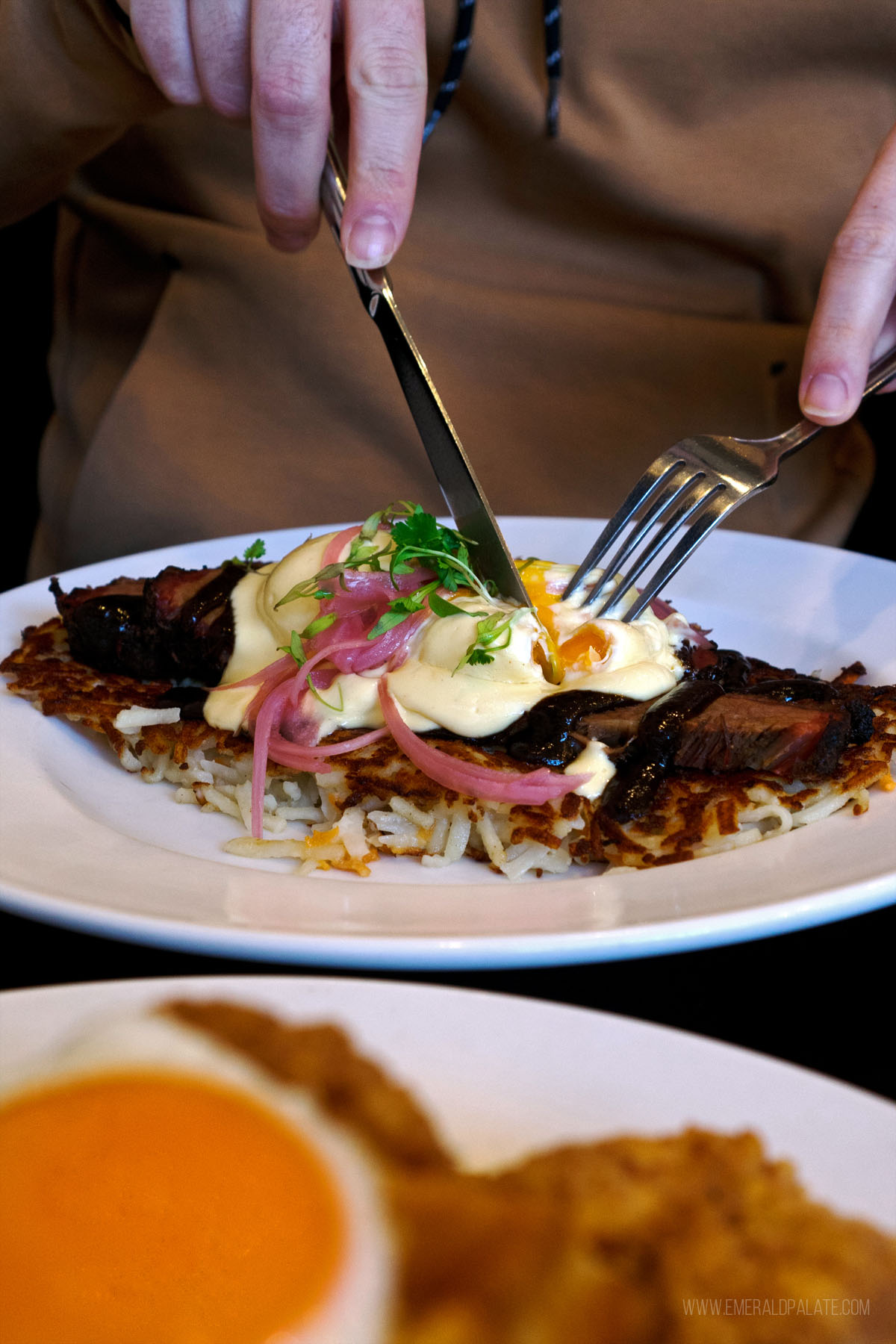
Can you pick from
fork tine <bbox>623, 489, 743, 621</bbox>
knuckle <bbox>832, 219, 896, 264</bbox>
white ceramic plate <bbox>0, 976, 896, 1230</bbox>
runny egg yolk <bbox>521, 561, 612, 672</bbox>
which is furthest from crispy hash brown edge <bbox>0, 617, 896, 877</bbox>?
white ceramic plate <bbox>0, 976, 896, 1230</bbox>

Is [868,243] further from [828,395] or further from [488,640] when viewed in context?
[488,640]

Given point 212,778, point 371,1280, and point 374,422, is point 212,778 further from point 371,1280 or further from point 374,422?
point 374,422

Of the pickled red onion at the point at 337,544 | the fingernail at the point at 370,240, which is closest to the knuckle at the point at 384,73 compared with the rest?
the fingernail at the point at 370,240

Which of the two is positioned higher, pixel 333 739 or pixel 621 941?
pixel 621 941

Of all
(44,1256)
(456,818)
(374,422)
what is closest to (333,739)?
(456,818)

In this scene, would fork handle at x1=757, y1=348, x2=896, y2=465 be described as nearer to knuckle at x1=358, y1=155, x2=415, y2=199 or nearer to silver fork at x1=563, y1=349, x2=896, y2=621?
silver fork at x1=563, y1=349, x2=896, y2=621

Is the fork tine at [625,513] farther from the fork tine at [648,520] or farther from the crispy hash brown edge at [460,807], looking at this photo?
the crispy hash brown edge at [460,807]
